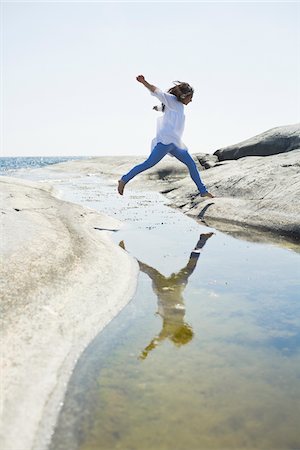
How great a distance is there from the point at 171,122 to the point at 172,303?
17.1ft

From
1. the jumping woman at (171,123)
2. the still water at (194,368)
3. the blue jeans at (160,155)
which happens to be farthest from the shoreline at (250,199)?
the still water at (194,368)

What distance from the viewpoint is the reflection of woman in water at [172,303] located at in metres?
3.26

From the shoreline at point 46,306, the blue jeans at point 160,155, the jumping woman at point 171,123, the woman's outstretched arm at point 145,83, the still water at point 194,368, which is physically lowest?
the still water at point 194,368

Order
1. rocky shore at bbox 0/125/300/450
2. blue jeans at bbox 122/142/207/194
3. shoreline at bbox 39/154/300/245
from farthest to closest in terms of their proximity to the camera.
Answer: blue jeans at bbox 122/142/207/194 < shoreline at bbox 39/154/300/245 < rocky shore at bbox 0/125/300/450

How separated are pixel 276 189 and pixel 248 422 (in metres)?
6.86

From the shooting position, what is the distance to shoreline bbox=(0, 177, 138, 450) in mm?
2252

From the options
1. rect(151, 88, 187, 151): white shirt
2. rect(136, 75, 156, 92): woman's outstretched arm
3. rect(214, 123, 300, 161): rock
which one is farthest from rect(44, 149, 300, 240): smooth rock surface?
rect(214, 123, 300, 161): rock

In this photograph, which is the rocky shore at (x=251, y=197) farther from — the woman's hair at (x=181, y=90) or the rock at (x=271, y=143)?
the rock at (x=271, y=143)

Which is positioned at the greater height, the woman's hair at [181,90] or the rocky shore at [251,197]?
the woman's hair at [181,90]

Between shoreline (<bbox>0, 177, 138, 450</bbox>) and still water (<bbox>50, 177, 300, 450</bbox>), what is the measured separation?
10 cm

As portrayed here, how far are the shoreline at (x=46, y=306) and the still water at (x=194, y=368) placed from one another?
0.10 metres

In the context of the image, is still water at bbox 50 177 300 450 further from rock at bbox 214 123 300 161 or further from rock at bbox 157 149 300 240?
Answer: rock at bbox 214 123 300 161

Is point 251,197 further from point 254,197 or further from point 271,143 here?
point 271,143

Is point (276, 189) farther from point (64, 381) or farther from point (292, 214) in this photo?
point (64, 381)
